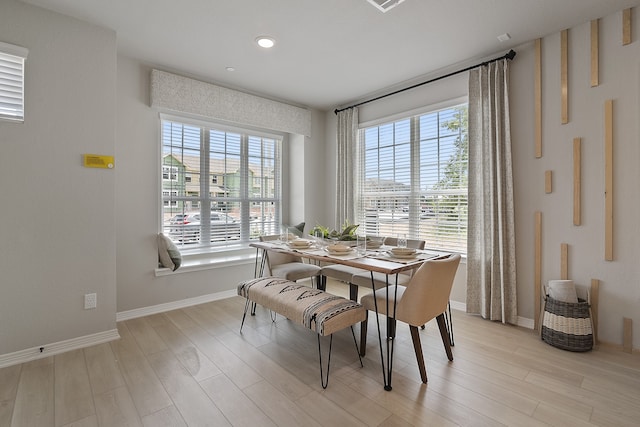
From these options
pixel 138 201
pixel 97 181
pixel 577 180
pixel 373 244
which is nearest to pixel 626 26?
pixel 577 180

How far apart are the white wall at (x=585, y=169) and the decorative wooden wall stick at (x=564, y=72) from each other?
37 millimetres

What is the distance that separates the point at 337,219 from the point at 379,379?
287 cm

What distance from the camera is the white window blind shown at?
2.23 m

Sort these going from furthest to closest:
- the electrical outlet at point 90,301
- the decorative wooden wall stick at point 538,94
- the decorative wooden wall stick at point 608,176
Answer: the decorative wooden wall stick at point 538,94 → the electrical outlet at point 90,301 → the decorative wooden wall stick at point 608,176

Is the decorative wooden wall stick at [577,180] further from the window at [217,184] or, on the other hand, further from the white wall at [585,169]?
the window at [217,184]

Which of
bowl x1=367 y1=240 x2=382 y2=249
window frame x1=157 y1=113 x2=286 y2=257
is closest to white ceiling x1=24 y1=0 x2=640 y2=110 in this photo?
window frame x1=157 y1=113 x2=286 y2=257

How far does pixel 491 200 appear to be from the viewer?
304 cm

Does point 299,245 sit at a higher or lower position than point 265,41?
lower

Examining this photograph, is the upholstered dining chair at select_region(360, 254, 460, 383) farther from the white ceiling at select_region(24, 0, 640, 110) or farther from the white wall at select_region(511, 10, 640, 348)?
the white ceiling at select_region(24, 0, 640, 110)

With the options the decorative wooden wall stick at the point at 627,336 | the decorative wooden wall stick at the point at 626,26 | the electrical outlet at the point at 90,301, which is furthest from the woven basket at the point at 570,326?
the electrical outlet at the point at 90,301

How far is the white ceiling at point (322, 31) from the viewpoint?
2342 millimetres

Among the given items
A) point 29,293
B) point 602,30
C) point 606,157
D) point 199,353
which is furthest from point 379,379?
point 602,30

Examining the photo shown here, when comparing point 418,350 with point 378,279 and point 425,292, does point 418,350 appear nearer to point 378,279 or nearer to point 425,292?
point 425,292

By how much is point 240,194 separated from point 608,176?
156 inches
